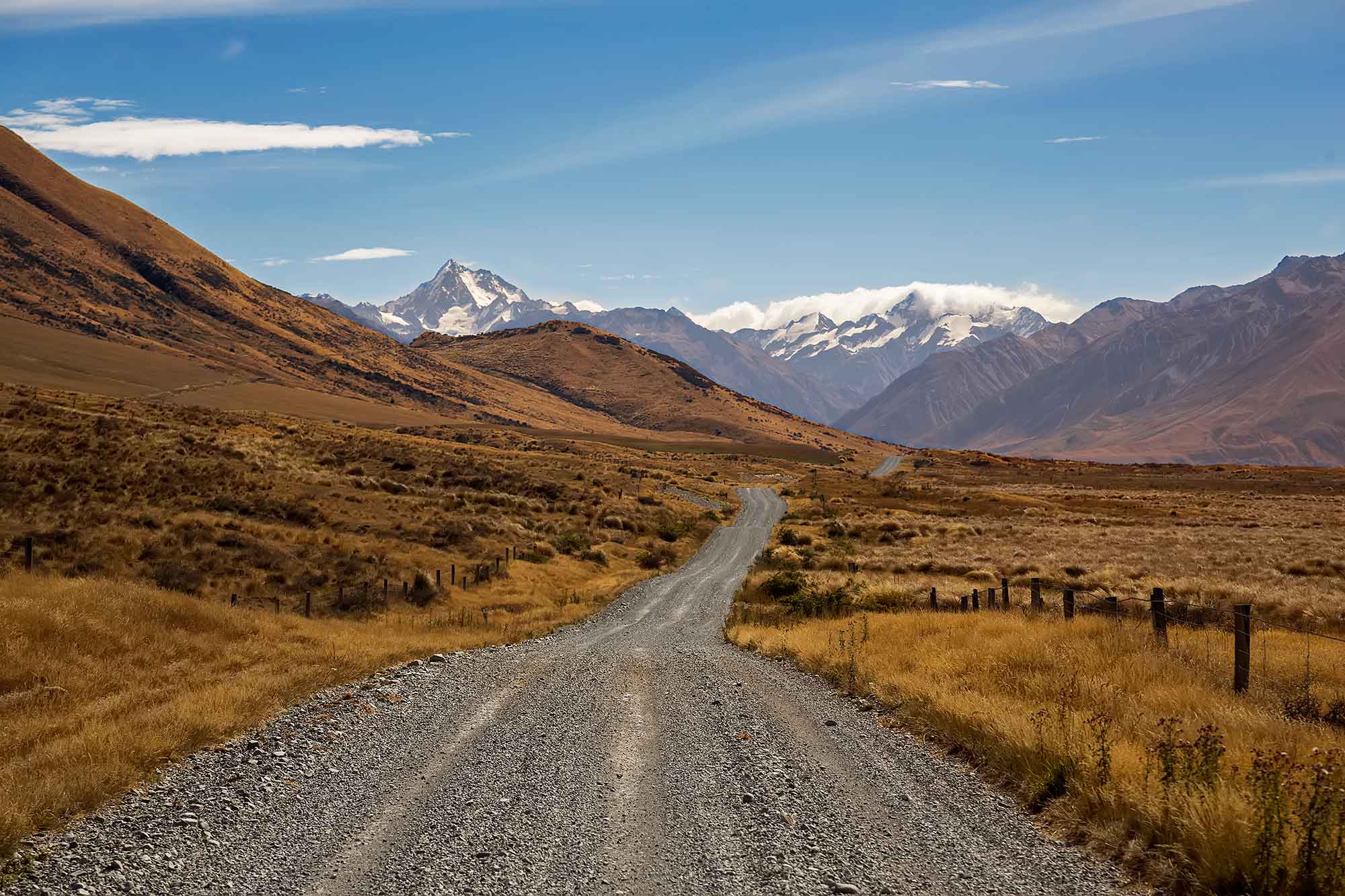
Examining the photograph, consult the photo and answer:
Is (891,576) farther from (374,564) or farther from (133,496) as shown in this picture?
(133,496)

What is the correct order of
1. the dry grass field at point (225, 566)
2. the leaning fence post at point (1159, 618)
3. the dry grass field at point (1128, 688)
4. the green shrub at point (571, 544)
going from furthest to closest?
the green shrub at point (571, 544)
the leaning fence post at point (1159, 618)
the dry grass field at point (225, 566)
the dry grass field at point (1128, 688)

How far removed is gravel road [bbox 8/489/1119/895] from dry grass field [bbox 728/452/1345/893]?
2.15 feet

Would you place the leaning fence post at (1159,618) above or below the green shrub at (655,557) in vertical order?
above

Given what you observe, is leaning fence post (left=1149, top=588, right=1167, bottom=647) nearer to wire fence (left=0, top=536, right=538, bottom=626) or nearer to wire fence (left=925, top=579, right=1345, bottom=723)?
wire fence (left=925, top=579, right=1345, bottom=723)

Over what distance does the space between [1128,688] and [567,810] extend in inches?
322

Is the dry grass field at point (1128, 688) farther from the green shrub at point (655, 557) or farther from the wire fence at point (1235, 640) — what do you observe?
the green shrub at point (655, 557)

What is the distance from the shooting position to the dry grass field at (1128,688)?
6.83m

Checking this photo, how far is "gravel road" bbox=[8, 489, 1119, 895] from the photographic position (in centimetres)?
713

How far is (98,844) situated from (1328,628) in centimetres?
2537

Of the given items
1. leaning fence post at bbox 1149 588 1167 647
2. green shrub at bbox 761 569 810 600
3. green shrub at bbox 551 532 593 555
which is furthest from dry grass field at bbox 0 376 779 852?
leaning fence post at bbox 1149 588 1167 647

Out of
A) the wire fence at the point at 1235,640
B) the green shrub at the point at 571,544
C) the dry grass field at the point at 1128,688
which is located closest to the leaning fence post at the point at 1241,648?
the wire fence at the point at 1235,640

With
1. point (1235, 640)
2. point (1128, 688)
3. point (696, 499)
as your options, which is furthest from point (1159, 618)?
point (696, 499)

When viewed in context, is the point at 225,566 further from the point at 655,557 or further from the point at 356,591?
the point at 655,557

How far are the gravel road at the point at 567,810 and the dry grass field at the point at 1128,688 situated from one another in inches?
25.9
